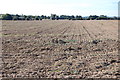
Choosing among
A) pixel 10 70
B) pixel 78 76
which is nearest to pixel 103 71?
pixel 78 76

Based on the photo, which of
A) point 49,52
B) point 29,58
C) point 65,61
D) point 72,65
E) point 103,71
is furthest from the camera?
point 49,52

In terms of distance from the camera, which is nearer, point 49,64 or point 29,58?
point 49,64

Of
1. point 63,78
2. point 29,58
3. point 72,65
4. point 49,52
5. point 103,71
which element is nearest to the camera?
point 63,78

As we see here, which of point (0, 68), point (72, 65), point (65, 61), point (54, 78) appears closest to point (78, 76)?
point (54, 78)

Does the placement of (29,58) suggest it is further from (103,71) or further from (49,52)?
(103,71)

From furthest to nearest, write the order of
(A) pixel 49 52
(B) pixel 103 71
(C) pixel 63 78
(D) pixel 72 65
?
(A) pixel 49 52 → (D) pixel 72 65 → (B) pixel 103 71 → (C) pixel 63 78

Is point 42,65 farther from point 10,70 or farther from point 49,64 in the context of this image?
point 10,70

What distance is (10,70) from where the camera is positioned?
8.88 meters

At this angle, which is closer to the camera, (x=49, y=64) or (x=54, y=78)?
(x=54, y=78)

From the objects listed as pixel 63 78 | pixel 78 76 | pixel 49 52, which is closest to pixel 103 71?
pixel 78 76

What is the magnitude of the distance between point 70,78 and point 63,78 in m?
0.25

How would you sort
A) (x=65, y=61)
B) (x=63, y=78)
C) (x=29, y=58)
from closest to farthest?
(x=63, y=78), (x=65, y=61), (x=29, y=58)

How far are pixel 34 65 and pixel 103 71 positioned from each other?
3028 mm

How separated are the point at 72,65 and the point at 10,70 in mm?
2679
